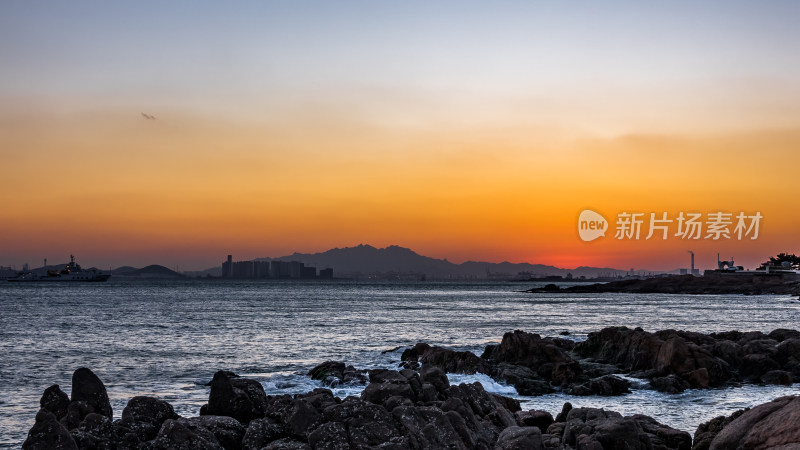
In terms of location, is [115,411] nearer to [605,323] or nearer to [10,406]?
[10,406]

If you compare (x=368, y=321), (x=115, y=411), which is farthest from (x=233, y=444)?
(x=368, y=321)

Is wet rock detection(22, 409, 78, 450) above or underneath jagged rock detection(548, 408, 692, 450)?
above

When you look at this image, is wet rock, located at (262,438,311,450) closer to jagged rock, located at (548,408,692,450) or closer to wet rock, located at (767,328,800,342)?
jagged rock, located at (548,408,692,450)

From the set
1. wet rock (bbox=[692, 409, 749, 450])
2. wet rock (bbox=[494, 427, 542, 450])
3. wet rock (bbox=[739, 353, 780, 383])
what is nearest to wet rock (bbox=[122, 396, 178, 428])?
wet rock (bbox=[494, 427, 542, 450])

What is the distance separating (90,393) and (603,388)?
19.5 m

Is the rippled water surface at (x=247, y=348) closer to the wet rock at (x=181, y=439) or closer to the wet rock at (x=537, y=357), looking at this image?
the wet rock at (x=537, y=357)

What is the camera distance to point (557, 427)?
18.6 metres

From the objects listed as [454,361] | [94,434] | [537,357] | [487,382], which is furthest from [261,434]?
[537,357]

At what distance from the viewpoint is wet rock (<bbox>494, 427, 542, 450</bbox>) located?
14844 millimetres

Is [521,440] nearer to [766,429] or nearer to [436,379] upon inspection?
[766,429]

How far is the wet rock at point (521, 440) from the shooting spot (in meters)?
14.8

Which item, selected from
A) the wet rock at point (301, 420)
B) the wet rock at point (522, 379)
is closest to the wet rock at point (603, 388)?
the wet rock at point (522, 379)

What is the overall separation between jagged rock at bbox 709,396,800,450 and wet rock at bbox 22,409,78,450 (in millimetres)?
13706

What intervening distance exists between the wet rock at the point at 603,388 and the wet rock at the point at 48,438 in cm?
2049
